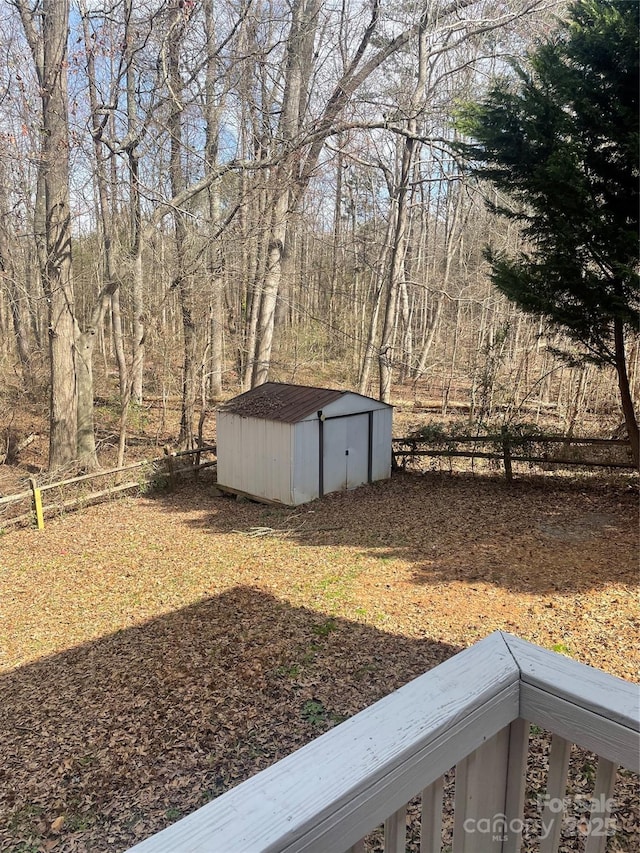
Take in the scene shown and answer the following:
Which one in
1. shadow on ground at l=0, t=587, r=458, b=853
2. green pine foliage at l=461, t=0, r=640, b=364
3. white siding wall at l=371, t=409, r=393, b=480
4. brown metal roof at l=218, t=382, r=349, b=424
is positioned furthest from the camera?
white siding wall at l=371, t=409, r=393, b=480

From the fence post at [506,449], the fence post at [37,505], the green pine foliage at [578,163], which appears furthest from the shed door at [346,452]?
the fence post at [37,505]

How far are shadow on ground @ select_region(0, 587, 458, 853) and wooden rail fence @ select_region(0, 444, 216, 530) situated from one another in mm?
4785

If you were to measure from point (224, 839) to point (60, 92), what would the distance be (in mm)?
11920

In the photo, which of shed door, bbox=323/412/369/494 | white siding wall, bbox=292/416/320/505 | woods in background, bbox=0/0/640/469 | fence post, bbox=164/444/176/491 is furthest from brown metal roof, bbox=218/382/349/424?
woods in background, bbox=0/0/640/469

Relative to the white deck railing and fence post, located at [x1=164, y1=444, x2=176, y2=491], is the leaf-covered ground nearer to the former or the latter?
fence post, located at [x1=164, y1=444, x2=176, y2=491]

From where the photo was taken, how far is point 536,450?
9.94m

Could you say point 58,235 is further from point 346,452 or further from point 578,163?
point 578,163

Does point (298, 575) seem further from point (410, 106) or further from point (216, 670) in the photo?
point (410, 106)

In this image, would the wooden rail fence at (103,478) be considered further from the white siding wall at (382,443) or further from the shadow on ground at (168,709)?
the shadow on ground at (168,709)

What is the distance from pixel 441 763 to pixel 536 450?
9.70m

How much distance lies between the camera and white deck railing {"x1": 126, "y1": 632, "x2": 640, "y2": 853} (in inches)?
29.7

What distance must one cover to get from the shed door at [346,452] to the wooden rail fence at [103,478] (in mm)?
3142

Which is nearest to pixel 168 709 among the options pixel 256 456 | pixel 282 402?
pixel 256 456

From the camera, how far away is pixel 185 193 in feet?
35.8
